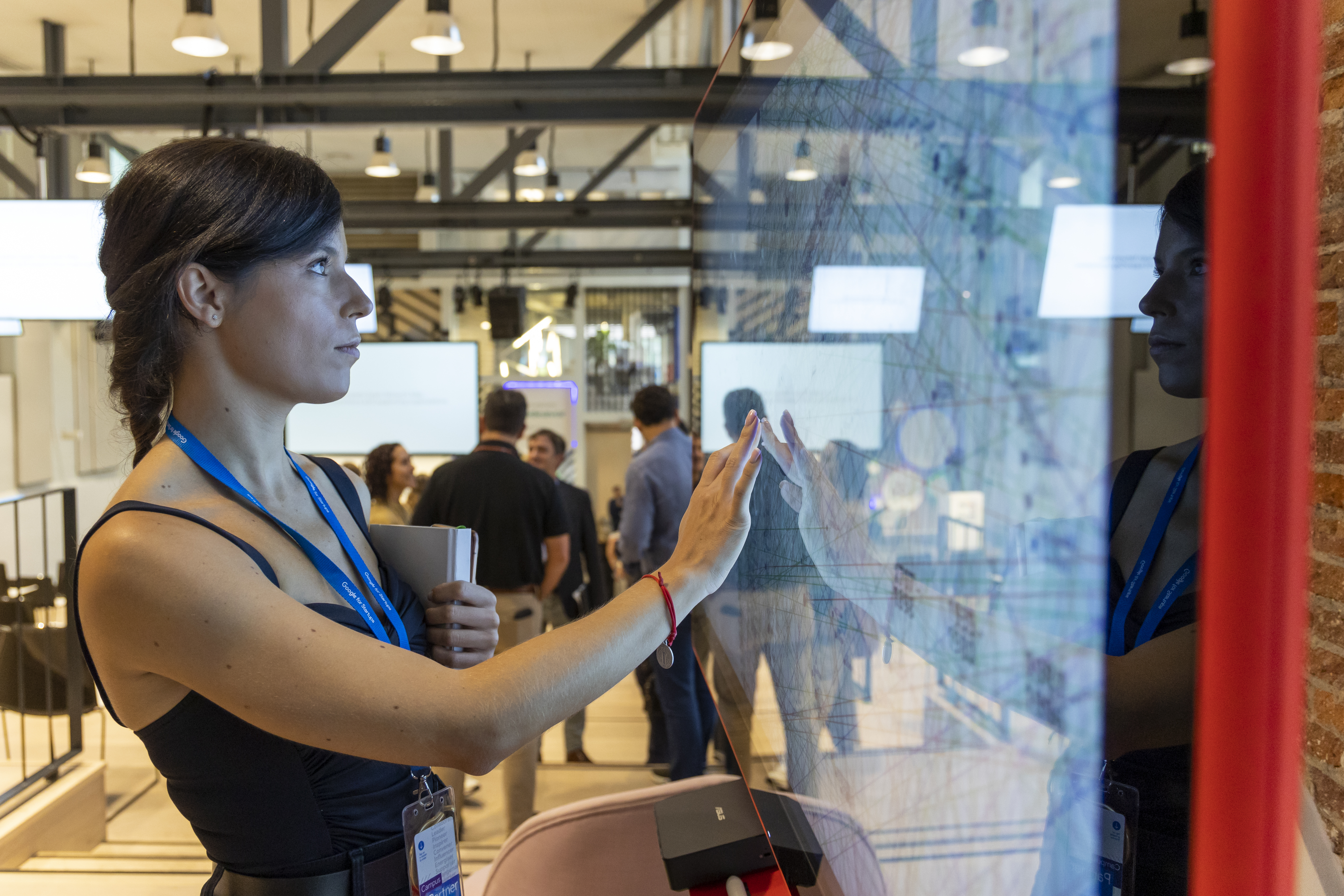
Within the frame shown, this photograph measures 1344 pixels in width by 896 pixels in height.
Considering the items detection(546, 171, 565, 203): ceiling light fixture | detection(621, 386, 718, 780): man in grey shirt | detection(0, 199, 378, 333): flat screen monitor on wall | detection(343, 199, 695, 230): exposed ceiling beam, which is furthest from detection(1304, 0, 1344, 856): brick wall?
detection(546, 171, 565, 203): ceiling light fixture

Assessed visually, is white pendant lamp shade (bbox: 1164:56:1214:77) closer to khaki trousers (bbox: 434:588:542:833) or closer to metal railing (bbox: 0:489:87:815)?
khaki trousers (bbox: 434:588:542:833)

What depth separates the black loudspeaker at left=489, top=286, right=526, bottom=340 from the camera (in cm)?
972

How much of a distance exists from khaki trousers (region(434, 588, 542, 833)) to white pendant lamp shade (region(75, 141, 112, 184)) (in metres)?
4.23

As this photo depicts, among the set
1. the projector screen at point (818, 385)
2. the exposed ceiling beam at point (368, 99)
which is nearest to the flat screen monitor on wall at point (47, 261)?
the exposed ceiling beam at point (368, 99)

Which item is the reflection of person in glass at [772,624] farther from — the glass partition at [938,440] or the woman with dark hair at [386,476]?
the woman with dark hair at [386,476]

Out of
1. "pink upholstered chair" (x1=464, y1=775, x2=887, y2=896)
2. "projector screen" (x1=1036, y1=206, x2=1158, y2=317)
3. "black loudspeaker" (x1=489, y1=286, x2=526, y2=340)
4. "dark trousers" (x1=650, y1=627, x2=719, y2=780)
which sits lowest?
"dark trousers" (x1=650, y1=627, x2=719, y2=780)

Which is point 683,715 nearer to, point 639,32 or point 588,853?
point 588,853

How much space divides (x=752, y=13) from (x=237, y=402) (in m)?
0.79

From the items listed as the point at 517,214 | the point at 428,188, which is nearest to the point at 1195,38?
the point at 517,214

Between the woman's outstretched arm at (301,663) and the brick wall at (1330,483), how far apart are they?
0.60 metres

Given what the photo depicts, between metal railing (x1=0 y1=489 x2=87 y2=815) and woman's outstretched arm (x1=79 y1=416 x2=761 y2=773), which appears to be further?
metal railing (x1=0 y1=489 x2=87 y2=815)

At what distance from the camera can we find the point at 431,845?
3.45 ft

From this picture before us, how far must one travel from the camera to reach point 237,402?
41.3 inches

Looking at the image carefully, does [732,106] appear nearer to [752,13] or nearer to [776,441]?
[752,13]
